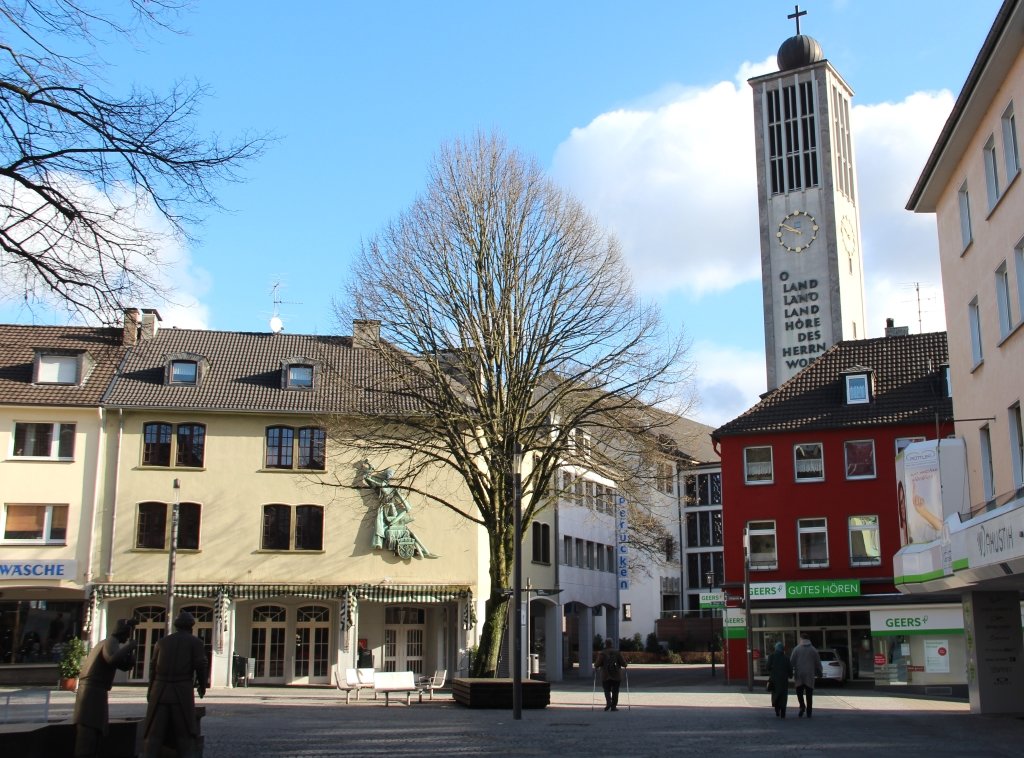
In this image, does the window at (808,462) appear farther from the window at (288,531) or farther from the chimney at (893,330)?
the window at (288,531)

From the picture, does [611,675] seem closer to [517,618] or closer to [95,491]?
[517,618]

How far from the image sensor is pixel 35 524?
3712cm

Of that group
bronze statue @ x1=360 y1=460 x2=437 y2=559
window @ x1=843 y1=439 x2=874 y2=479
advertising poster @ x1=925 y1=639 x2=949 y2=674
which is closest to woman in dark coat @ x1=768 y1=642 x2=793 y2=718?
advertising poster @ x1=925 y1=639 x2=949 y2=674

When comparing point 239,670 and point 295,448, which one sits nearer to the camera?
point 239,670

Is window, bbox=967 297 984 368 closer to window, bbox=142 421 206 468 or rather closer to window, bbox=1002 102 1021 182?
window, bbox=1002 102 1021 182

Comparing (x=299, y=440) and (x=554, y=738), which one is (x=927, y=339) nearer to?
(x=299, y=440)

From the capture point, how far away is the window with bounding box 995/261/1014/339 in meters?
21.2

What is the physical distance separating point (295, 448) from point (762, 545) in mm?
17030

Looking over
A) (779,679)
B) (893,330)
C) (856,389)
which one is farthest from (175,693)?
(893,330)

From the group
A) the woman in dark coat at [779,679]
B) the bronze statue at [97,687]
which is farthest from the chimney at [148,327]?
the bronze statue at [97,687]

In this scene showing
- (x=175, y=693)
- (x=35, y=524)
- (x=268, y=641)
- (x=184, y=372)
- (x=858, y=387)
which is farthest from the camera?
(x=858, y=387)

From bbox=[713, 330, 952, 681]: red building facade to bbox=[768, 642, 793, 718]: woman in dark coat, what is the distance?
1631cm

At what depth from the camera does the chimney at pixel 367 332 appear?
28969 mm

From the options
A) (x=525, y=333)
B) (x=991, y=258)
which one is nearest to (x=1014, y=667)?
(x=991, y=258)
